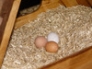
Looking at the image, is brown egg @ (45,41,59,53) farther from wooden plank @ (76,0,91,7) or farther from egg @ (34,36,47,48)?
wooden plank @ (76,0,91,7)

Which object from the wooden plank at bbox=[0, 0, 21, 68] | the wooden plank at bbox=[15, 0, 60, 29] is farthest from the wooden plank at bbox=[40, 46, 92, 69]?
the wooden plank at bbox=[15, 0, 60, 29]

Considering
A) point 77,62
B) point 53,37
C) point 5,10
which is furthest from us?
point 53,37

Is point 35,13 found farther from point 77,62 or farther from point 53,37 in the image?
point 77,62

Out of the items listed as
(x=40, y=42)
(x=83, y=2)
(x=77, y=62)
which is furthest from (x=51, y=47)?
(x=83, y=2)

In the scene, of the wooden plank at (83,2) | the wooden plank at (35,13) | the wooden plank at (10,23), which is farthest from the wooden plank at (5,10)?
the wooden plank at (83,2)

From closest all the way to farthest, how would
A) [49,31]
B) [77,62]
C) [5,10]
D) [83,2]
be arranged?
[5,10]
[77,62]
[49,31]
[83,2]

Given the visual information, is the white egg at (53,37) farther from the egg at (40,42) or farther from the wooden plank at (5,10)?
the wooden plank at (5,10)
